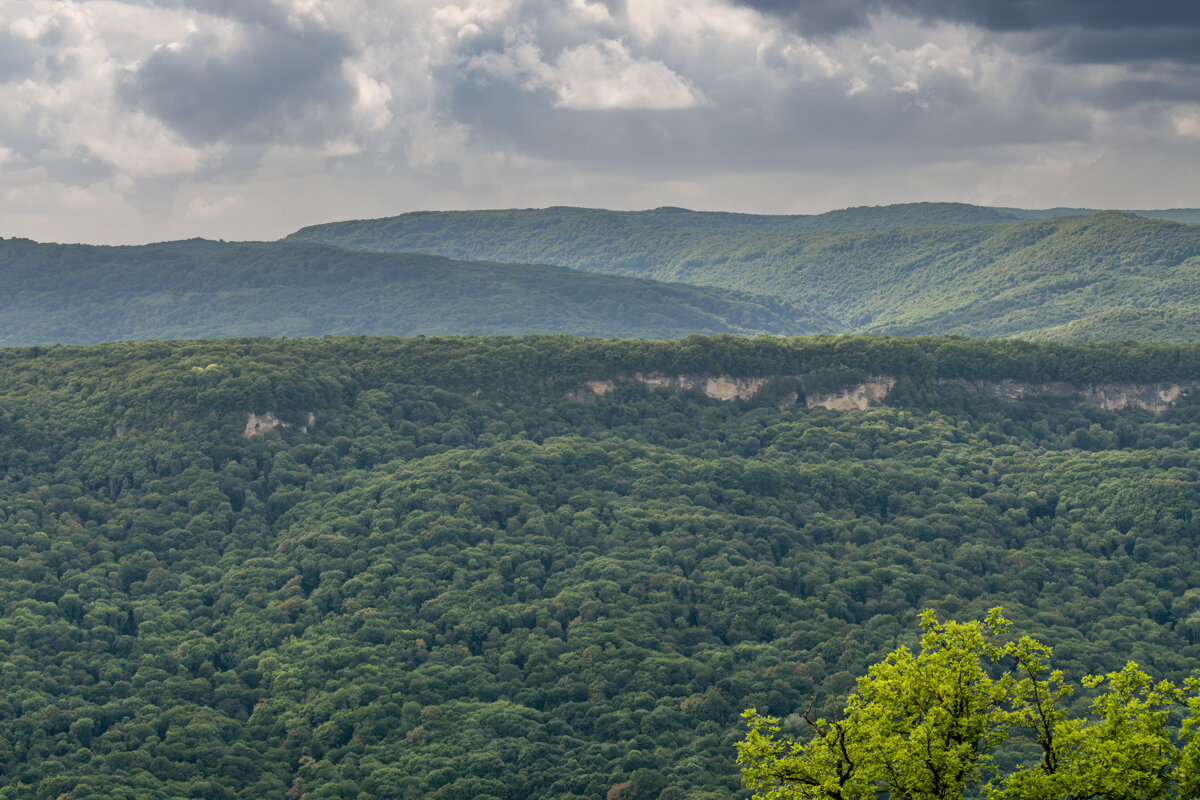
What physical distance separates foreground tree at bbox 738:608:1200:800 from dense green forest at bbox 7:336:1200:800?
33157 mm

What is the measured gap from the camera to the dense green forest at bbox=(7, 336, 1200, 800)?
85000mm

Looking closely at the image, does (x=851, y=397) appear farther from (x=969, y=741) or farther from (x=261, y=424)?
(x=969, y=741)

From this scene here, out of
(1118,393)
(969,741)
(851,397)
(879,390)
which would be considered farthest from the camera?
(1118,393)

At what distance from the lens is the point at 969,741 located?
34281 millimetres

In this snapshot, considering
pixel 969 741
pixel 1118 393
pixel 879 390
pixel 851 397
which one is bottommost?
pixel 969 741

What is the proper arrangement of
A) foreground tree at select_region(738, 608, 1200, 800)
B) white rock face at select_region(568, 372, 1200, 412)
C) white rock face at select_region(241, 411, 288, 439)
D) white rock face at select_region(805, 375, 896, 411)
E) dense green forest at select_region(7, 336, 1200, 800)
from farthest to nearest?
1. white rock face at select_region(805, 375, 896, 411)
2. white rock face at select_region(568, 372, 1200, 412)
3. white rock face at select_region(241, 411, 288, 439)
4. dense green forest at select_region(7, 336, 1200, 800)
5. foreground tree at select_region(738, 608, 1200, 800)

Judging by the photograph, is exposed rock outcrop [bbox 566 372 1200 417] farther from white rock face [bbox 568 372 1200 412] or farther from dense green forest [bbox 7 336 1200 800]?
dense green forest [bbox 7 336 1200 800]

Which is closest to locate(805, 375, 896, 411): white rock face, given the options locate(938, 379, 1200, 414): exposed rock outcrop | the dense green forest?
the dense green forest

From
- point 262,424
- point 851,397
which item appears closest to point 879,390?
point 851,397

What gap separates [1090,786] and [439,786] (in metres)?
53.4

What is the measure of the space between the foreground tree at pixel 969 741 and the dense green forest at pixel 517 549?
33.2m

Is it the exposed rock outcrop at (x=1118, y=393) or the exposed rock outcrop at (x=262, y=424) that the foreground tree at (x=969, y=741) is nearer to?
the exposed rock outcrop at (x=262, y=424)

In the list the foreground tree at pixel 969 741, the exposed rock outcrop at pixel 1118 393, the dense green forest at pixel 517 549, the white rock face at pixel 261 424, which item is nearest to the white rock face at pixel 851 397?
the dense green forest at pixel 517 549

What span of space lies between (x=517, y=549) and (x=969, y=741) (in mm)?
82057
